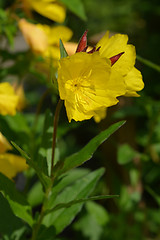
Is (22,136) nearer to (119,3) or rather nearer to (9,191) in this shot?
(9,191)

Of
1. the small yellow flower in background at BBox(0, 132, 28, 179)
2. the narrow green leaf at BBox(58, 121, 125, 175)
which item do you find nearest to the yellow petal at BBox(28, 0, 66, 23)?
the small yellow flower in background at BBox(0, 132, 28, 179)

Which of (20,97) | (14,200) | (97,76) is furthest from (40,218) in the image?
(20,97)

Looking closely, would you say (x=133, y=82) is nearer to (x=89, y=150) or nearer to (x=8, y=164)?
(x=89, y=150)

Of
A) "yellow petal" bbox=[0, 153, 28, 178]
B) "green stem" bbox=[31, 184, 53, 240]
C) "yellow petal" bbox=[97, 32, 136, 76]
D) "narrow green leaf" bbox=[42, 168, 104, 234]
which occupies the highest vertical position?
"yellow petal" bbox=[97, 32, 136, 76]

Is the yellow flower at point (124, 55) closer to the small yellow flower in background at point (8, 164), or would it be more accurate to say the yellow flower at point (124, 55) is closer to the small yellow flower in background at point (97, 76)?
the small yellow flower in background at point (97, 76)

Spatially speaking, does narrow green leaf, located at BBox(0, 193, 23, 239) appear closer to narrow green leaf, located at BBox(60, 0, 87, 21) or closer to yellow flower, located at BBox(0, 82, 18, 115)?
yellow flower, located at BBox(0, 82, 18, 115)
